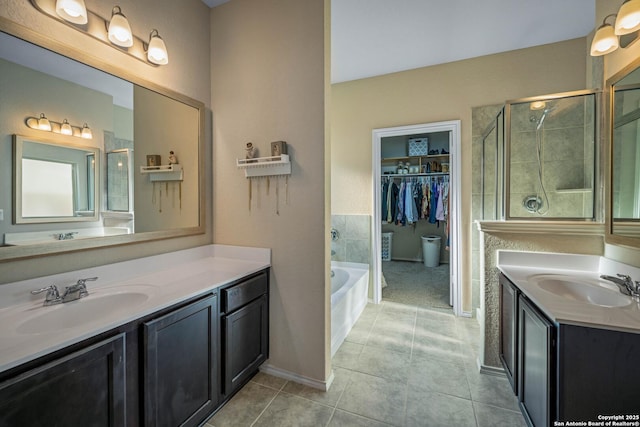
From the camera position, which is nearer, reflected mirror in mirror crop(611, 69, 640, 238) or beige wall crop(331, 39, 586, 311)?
reflected mirror in mirror crop(611, 69, 640, 238)

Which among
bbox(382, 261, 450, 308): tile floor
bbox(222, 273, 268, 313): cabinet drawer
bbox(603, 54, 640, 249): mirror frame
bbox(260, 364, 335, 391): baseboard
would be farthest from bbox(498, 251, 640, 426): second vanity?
bbox(382, 261, 450, 308): tile floor

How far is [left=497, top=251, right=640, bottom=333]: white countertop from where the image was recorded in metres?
1.07

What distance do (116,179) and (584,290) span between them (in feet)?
9.33

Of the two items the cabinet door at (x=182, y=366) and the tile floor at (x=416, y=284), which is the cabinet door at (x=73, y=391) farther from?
the tile floor at (x=416, y=284)

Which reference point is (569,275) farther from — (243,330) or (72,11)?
(72,11)

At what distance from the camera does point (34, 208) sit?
1.26 m

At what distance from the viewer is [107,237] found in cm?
150

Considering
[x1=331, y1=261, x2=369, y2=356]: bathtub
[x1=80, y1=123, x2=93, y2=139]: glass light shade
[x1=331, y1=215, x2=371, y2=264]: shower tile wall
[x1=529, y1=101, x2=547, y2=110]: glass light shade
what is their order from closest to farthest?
[x1=80, y1=123, x2=93, y2=139]: glass light shade < [x1=529, y1=101, x2=547, y2=110]: glass light shade < [x1=331, y1=261, x2=369, y2=356]: bathtub < [x1=331, y1=215, x2=371, y2=264]: shower tile wall

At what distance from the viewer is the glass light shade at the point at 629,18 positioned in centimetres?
130

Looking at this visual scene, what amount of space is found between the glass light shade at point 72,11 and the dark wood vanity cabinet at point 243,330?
1.60 metres

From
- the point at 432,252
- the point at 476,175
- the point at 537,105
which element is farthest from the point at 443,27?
the point at 432,252

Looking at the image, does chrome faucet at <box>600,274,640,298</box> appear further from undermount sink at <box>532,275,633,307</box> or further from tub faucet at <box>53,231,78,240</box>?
tub faucet at <box>53,231,78,240</box>

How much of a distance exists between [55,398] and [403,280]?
13.4 feet

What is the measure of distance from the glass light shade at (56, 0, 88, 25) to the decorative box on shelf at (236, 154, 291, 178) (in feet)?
3.49
